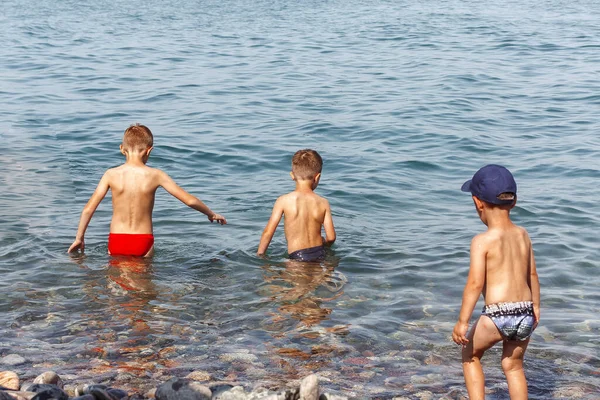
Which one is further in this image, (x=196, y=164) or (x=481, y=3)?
(x=481, y=3)

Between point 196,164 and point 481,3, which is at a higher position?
point 481,3

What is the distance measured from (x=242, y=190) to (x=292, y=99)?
5809 millimetres

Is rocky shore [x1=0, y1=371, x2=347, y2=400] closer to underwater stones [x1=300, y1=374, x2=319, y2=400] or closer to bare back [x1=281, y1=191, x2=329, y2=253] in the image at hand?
underwater stones [x1=300, y1=374, x2=319, y2=400]

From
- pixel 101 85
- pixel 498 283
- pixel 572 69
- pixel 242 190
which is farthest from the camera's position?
pixel 572 69

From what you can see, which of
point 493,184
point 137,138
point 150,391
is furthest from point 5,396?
point 137,138

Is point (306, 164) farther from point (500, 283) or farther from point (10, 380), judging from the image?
point (10, 380)

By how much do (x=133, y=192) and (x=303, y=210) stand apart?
5.29ft

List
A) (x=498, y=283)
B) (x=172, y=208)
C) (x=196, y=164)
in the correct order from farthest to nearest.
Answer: (x=196, y=164)
(x=172, y=208)
(x=498, y=283)

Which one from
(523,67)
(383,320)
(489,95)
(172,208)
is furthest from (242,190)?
(523,67)

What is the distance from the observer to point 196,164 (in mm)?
12633

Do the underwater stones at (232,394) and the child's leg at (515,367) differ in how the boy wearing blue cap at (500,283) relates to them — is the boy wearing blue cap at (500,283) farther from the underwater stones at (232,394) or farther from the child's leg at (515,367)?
the underwater stones at (232,394)

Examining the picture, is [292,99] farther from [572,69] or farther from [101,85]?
[572,69]

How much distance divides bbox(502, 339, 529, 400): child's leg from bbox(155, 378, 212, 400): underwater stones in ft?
5.93

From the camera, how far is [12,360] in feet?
19.2
